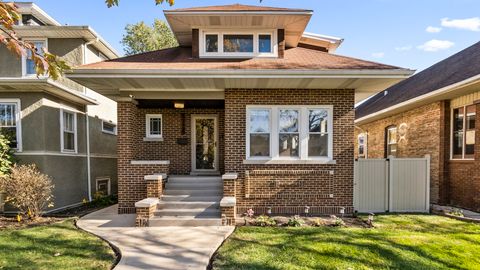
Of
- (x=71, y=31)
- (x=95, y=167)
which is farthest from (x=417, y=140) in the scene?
(x=71, y=31)

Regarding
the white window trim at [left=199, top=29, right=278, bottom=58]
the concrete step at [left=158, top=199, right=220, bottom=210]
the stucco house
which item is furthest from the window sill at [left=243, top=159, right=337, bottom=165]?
the stucco house

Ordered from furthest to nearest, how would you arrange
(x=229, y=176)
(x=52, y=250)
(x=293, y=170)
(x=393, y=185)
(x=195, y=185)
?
(x=393, y=185) < (x=195, y=185) < (x=293, y=170) < (x=229, y=176) < (x=52, y=250)

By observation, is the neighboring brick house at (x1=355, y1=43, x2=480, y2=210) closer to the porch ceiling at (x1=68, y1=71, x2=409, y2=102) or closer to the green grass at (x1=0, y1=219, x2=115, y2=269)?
the porch ceiling at (x1=68, y1=71, x2=409, y2=102)

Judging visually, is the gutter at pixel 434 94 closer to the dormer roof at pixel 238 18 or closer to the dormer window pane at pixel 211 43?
the dormer roof at pixel 238 18

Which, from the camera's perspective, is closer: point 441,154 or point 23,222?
point 23,222

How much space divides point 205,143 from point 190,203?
9.46ft

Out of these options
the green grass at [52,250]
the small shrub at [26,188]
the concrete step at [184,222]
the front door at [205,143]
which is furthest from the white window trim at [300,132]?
the small shrub at [26,188]

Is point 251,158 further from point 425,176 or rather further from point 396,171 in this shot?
point 425,176

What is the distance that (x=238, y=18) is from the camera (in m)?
7.67

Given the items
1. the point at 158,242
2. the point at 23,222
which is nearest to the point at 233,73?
the point at 158,242

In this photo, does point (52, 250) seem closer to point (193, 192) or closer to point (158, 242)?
point (158, 242)

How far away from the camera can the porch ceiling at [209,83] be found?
6.73m

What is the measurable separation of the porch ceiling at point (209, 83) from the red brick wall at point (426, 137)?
3364 millimetres

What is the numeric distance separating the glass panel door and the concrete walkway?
10.0 ft
